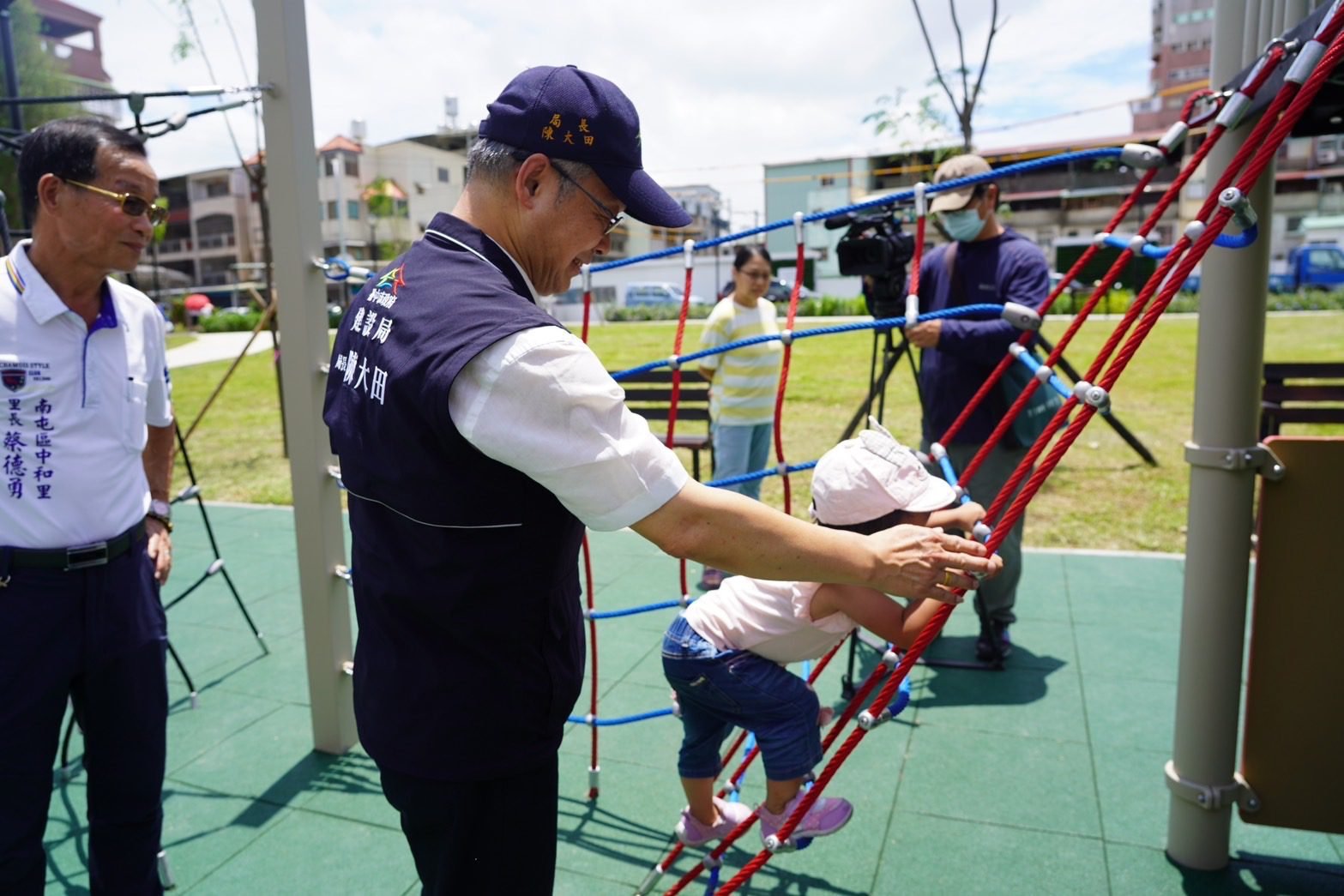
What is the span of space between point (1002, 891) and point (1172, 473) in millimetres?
5441

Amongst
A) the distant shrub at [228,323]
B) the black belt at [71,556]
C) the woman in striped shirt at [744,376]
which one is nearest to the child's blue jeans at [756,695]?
the black belt at [71,556]

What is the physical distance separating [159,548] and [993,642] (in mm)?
2779

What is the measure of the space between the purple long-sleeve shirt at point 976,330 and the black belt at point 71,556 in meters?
Result: 2.46

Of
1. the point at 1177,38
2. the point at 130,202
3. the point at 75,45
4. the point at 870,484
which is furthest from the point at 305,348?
the point at 1177,38

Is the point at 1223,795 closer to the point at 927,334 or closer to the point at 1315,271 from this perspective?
the point at 927,334

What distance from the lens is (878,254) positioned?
328cm

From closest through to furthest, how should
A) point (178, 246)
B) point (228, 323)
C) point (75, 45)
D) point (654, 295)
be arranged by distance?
1. point (75, 45)
2. point (228, 323)
3. point (654, 295)
4. point (178, 246)

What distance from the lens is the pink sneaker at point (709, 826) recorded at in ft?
6.94

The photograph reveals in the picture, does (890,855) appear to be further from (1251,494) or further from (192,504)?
(192,504)

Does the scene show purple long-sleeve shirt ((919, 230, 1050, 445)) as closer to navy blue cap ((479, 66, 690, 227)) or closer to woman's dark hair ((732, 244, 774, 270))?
woman's dark hair ((732, 244, 774, 270))

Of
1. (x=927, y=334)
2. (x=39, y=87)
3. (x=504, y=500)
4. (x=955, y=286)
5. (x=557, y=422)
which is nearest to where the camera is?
(x=557, y=422)

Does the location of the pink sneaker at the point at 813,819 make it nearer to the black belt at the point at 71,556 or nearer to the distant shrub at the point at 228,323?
the black belt at the point at 71,556

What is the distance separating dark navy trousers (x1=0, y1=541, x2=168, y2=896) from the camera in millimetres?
1808

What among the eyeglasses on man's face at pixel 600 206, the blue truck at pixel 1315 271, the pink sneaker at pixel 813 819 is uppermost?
the blue truck at pixel 1315 271
